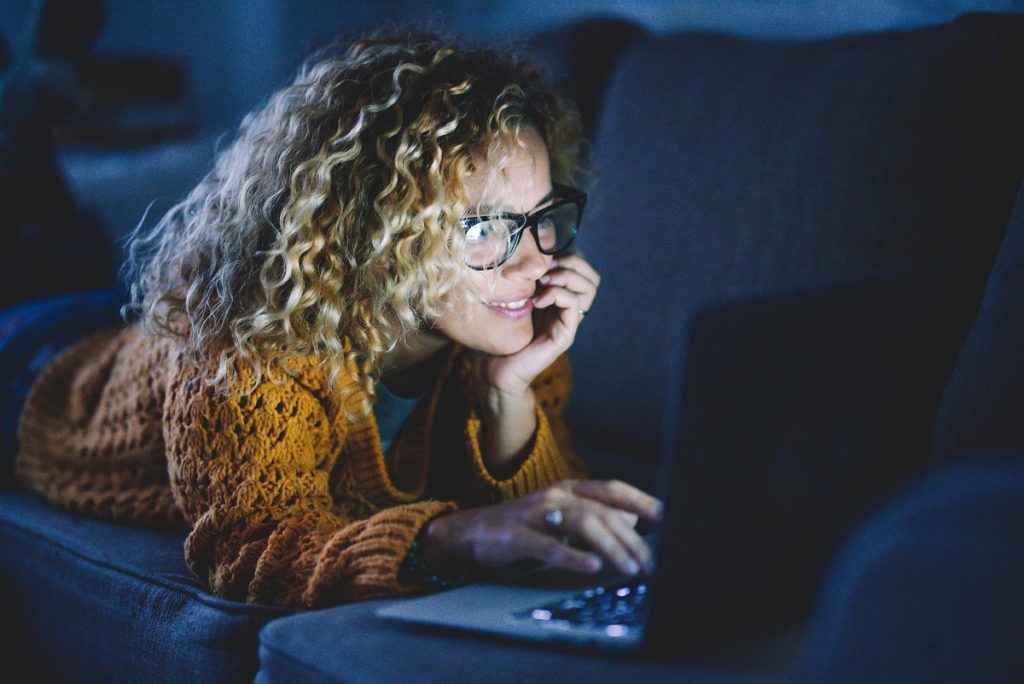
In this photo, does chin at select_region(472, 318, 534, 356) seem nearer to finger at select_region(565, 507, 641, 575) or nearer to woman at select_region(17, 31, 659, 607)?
woman at select_region(17, 31, 659, 607)

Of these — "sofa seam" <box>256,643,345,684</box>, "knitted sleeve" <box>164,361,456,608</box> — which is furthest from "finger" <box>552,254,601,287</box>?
"sofa seam" <box>256,643,345,684</box>

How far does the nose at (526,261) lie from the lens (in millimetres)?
1053

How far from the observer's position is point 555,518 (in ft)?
2.69

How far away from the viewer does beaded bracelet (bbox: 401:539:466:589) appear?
91cm

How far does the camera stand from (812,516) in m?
0.68

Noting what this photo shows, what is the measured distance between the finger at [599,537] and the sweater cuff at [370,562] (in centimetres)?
18

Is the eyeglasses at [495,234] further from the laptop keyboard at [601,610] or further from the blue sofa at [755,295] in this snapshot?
the laptop keyboard at [601,610]

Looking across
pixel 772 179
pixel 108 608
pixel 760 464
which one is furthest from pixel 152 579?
pixel 772 179

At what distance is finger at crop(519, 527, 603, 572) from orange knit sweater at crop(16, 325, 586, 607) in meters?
0.14

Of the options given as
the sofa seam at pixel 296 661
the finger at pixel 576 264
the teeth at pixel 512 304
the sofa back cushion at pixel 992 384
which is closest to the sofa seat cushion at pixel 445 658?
the sofa seam at pixel 296 661

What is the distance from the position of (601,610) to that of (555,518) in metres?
0.10

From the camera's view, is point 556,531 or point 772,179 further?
point 772,179

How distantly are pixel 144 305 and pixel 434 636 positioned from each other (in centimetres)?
59

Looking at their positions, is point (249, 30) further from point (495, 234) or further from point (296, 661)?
point (296, 661)
